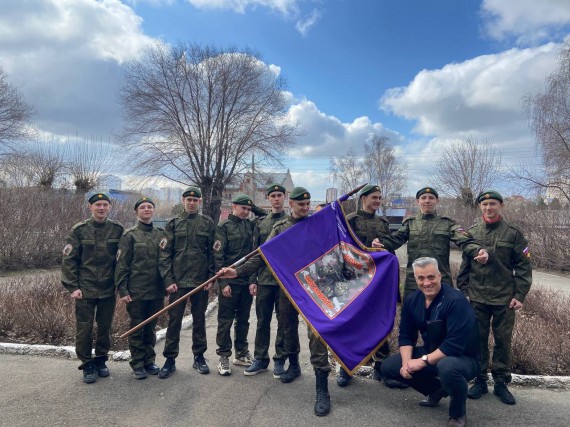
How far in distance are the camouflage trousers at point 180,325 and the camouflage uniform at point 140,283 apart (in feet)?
0.70

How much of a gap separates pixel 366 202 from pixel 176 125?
2213cm

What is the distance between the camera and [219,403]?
159 inches

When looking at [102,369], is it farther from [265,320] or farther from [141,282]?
[265,320]

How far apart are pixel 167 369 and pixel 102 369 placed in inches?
30.2

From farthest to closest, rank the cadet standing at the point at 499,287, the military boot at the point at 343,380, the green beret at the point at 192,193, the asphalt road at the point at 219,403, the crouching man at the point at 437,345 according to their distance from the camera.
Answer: the green beret at the point at 192,193
the military boot at the point at 343,380
the cadet standing at the point at 499,287
the asphalt road at the point at 219,403
the crouching man at the point at 437,345

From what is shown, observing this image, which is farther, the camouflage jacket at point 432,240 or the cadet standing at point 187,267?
the cadet standing at point 187,267

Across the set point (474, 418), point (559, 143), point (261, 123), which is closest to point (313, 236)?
point (474, 418)

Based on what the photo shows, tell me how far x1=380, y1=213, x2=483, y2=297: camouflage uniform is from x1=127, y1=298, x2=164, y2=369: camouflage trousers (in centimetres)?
297

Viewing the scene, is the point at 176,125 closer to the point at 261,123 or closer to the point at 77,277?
the point at 261,123

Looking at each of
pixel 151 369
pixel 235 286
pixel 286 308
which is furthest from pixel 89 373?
pixel 286 308

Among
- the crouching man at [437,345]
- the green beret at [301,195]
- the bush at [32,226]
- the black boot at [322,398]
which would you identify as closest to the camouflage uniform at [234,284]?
the green beret at [301,195]

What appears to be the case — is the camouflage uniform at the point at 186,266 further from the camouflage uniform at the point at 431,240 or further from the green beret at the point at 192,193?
the camouflage uniform at the point at 431,240

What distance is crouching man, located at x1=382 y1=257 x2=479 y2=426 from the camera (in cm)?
353

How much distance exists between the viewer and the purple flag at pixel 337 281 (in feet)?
13.3
